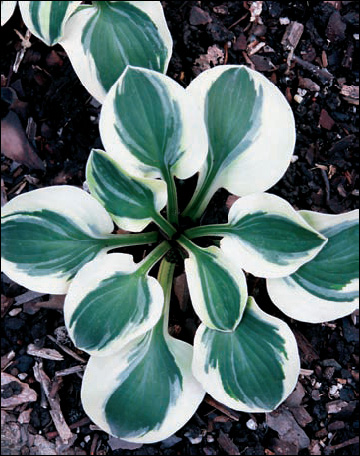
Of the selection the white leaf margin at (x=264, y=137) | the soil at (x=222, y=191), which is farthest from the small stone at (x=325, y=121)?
the white leaf margin at (x=264, y=137)

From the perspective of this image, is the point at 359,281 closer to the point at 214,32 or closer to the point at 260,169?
the point at 260,169

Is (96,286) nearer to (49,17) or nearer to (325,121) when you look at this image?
(49,17)

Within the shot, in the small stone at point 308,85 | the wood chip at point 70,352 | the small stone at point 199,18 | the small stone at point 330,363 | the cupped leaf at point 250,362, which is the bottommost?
the small stone at point 330,363

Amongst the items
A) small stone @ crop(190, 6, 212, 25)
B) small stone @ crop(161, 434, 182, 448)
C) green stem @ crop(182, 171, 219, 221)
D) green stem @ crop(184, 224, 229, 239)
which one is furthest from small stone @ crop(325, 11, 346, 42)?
small stone @ crop(161, 434, 182, 448)

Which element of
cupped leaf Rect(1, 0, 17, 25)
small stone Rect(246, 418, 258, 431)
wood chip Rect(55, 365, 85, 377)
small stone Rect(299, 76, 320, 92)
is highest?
cupped leaf Rect(1, 0, 17, 25)

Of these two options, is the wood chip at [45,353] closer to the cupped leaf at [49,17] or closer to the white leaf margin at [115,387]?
the white leaf margin at [115,387]

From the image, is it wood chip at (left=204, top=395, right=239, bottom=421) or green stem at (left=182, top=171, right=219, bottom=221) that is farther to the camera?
wood chip at (left=204, top=395, right=239, bottom=421)

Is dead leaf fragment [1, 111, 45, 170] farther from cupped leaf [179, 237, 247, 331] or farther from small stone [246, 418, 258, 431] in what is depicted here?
small stone [246, 418, 258, 431]

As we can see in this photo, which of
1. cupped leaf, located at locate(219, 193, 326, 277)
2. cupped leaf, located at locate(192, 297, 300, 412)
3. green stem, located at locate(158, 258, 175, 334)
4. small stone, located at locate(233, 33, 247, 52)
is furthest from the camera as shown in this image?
small stone, located at locate(233, 33, 247, 52)
